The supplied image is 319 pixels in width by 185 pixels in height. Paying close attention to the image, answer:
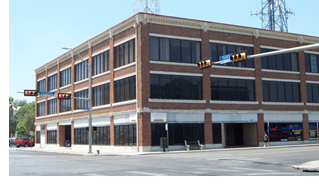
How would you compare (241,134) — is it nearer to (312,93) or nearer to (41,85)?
(312,93)

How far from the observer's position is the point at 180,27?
40781mm

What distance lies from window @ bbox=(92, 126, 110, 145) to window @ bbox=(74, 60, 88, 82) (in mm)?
8181

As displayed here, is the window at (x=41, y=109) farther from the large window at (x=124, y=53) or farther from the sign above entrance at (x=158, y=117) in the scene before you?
the sign above entrance at (x=158, y=117)

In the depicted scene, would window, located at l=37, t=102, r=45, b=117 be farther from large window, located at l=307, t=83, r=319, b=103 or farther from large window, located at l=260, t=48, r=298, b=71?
large window, located at l=307, t=83, r=319, b=103

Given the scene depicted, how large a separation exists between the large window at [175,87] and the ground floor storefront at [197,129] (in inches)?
65.4

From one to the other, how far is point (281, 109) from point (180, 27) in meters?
16.6

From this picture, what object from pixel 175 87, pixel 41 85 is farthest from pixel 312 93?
pixel 41 85

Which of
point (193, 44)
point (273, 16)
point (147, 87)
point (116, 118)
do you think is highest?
point (273, 16)

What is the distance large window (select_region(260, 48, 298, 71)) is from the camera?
46328 mm

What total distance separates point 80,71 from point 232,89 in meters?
21.3

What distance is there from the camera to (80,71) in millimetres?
52531
